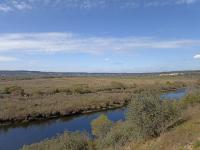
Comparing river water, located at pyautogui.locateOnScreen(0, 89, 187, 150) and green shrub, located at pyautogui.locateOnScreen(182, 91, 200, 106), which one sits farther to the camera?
river water, located at pyautogui.locateOnScreen(0, 89, 187, 150)

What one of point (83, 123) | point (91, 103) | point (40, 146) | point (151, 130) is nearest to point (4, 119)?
point (83, 123)

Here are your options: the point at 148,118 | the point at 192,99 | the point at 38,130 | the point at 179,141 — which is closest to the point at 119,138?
the point at 148,118

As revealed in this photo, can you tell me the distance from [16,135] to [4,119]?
35.2 feet

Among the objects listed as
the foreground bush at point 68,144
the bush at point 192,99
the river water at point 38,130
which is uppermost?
the bush at point 192,99

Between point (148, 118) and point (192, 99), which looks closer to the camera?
point (148, 118)

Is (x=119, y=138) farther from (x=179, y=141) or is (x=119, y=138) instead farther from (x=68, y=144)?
(x=179, y=141)

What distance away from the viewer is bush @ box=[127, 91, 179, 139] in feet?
51.9

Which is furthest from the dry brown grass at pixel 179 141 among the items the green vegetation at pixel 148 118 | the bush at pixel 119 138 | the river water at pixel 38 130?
the river water at pixel 38 130

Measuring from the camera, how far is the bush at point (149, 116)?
51.9 feet

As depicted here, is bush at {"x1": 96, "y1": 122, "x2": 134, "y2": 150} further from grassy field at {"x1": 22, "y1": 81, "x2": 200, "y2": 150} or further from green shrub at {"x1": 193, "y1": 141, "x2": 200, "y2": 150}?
green shrub at {"x1": 193, "y1": 141, "x2": 200, "y2": 150}

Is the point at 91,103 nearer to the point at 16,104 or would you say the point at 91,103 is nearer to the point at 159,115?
the point at 16,104

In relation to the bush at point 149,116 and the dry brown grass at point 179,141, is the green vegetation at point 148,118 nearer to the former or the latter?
the bush at point 149,116

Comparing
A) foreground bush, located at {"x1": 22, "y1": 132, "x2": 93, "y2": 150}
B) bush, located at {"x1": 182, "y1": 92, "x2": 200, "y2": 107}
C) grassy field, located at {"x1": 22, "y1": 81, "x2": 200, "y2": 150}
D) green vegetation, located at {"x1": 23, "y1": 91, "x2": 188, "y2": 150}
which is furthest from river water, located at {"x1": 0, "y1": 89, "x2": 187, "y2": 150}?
green vegetation, located at {"x1": 23, "y1": 91, "x2": 188, "y2": 150}

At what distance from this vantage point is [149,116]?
633 inches
